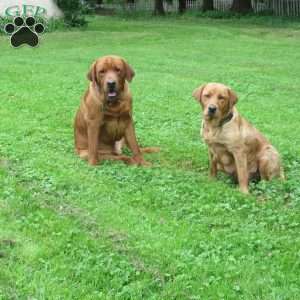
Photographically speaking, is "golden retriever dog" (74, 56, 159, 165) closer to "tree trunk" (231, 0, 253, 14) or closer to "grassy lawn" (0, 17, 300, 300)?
"grassy lawn" (0, 17, 300, 300)

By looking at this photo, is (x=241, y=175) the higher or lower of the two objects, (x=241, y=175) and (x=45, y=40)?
the lower

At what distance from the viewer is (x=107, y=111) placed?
784 centimetres

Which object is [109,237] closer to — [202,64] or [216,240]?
[216,240]

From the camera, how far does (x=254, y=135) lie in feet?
23.4

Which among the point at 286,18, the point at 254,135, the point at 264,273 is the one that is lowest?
the point at 264,273

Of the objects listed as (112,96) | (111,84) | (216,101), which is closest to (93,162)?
(112,96)

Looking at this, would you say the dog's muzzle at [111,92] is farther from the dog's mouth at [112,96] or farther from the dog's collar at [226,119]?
the dog's collar at [226,119]

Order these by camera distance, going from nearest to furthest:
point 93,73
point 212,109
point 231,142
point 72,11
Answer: point 212,109 < point 231,142 < point 93,73 < point 72,11

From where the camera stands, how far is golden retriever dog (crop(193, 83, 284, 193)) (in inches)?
267

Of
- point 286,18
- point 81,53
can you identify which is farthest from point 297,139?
point 286,18

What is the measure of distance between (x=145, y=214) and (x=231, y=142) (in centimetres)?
144

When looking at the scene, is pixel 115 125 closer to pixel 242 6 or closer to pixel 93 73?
pixel 93 73

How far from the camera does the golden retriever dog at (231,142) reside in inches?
267

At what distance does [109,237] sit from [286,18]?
32269 millimetres
